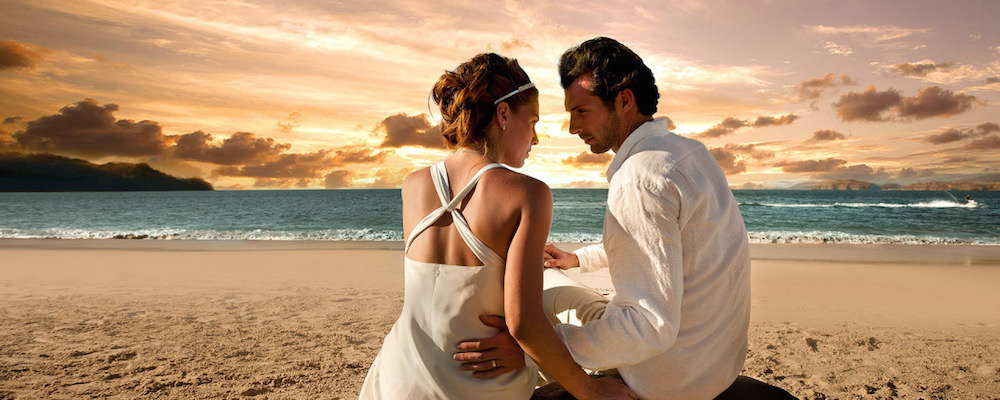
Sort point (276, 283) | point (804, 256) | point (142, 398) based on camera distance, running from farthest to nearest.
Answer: point (804, 256) < point (276, 283) < point (142, 398)

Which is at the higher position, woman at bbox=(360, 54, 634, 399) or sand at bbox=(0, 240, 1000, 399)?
woman at bbox=(360, 54, 634, 399)

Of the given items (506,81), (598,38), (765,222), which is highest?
(598,38)

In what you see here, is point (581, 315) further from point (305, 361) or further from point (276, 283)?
point (276, 283)

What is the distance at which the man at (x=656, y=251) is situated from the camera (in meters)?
1.51

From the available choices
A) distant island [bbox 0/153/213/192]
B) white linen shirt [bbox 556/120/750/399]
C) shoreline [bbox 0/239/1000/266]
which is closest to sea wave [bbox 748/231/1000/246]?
shoreline [bbox 0/239/1000/266]

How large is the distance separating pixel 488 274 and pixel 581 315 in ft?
1.71

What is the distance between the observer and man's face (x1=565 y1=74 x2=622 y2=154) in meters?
1.80

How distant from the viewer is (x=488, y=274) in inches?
65.4

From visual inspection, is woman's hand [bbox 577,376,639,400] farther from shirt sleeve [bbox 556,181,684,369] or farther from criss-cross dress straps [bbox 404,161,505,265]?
criss-cross dress straps [bbox 404,161,505,265]

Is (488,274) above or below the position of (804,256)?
above

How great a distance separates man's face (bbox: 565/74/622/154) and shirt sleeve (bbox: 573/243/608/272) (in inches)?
27.6

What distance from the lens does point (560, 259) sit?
2.56m

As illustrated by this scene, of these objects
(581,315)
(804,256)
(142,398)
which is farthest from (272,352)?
(804,256)

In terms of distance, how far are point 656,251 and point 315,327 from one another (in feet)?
14.7
